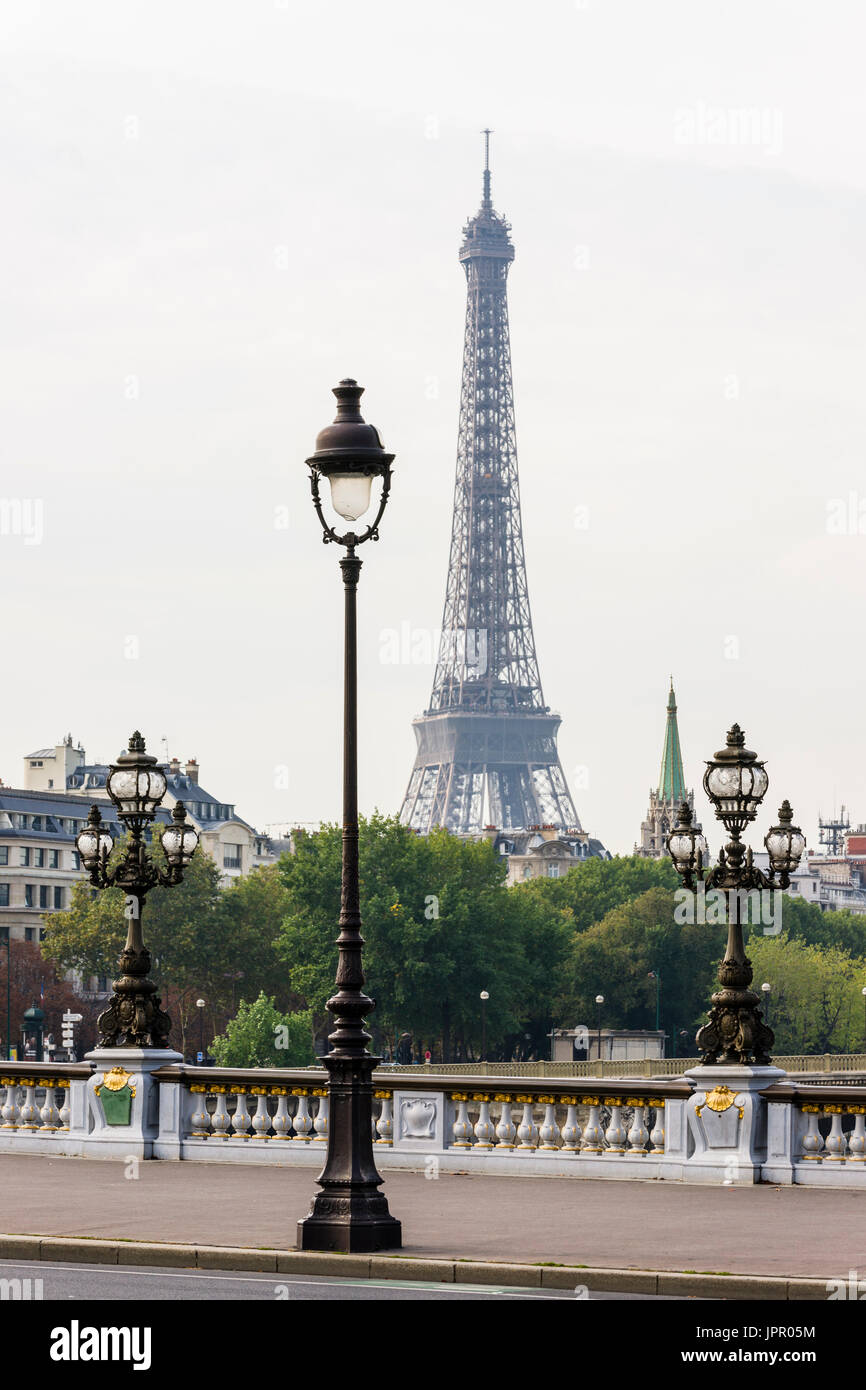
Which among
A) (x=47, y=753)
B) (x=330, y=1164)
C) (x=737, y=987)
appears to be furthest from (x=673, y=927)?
(x=330, y=1164)

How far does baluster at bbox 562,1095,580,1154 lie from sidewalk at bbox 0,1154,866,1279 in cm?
90

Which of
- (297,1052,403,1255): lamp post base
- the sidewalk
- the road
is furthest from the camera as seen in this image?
(297,1052,403,1255): lamp post base

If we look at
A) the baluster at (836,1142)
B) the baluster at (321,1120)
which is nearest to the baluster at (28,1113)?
the baluster at (321,1120)

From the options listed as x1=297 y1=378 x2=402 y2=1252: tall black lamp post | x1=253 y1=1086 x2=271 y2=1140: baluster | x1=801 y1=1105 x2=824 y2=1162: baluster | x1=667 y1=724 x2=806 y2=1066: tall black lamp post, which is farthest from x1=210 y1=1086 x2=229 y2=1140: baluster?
x1=297 y1=378 x2=402 y2=1252: tall black lamp post

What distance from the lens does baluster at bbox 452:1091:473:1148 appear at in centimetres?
3192

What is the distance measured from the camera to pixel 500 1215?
24.5 metres

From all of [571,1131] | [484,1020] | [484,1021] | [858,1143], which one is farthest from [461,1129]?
[484,1020]

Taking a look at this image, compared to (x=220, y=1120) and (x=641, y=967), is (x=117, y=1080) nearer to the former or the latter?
(x=220, y=1120)

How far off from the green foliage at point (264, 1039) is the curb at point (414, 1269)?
97493 millimetres

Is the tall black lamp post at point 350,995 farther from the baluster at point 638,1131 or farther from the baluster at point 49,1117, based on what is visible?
the baluster at point 49,1117

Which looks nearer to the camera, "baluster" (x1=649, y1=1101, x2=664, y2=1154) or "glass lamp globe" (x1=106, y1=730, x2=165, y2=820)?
"baluster" (x1=649, y1=1101, x2=664, y2=1154)

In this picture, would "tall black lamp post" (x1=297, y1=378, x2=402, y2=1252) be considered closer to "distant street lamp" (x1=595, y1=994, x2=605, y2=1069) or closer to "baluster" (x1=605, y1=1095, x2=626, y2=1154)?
"baluster" (x1=605, y1=1095, x2=626, y2=1154)

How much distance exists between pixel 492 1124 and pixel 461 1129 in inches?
16.5
